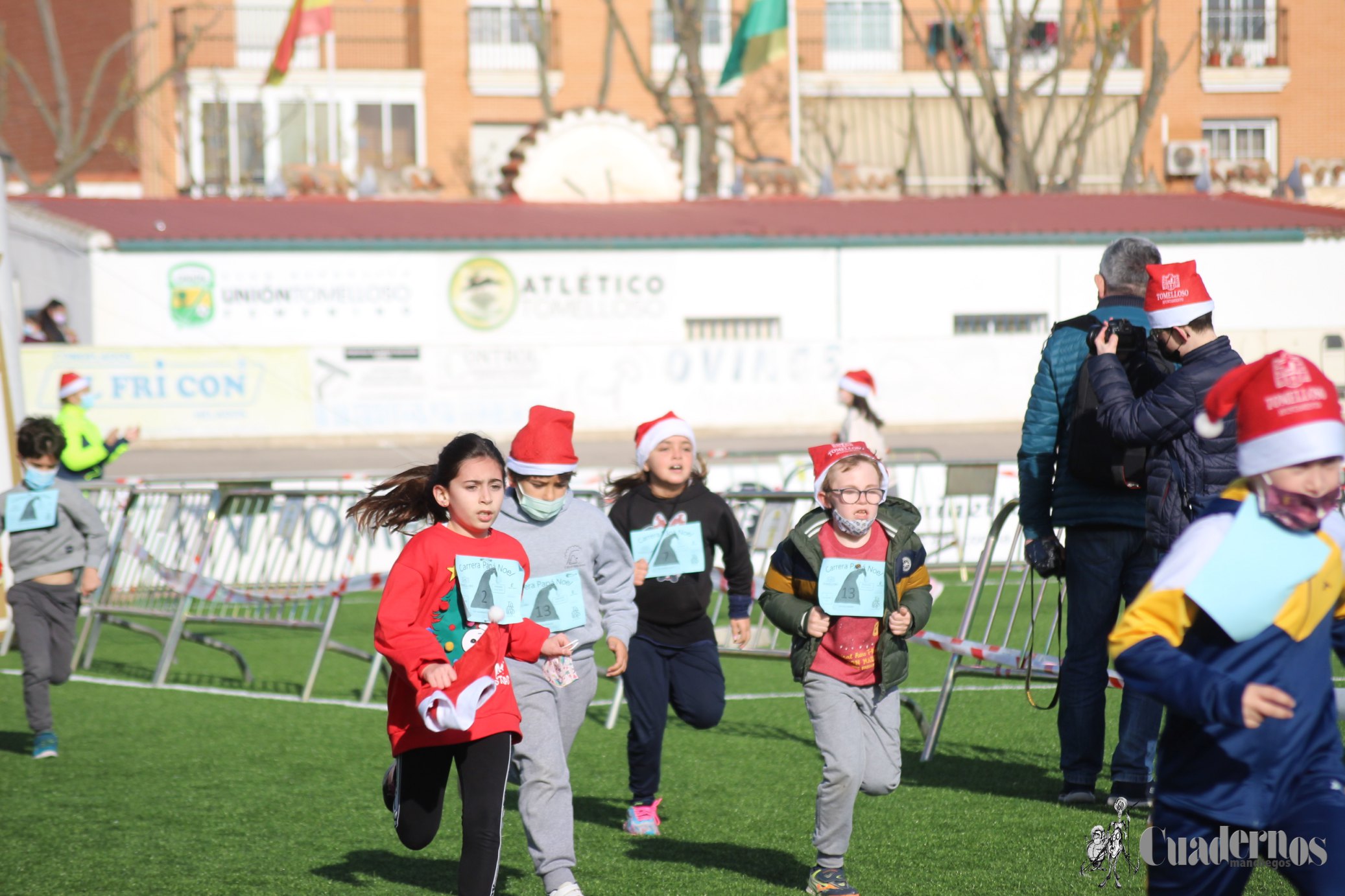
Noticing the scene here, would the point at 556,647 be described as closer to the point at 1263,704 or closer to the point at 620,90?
the point at 1263,704

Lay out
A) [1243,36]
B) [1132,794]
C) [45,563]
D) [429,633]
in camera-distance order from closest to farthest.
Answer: [429,633] < [1132,794] < [45,563] < [1243,36]

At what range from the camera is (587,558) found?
5.94 metres

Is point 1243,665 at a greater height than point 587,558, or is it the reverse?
point 1243,665

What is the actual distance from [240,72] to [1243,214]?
85.7ft

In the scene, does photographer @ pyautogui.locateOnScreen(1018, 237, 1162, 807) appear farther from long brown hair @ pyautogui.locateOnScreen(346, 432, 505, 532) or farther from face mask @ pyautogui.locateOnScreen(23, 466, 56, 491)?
face mask @ pyautogui.locateOnScreen(23, 466, 56, 491)

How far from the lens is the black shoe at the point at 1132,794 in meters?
6.26

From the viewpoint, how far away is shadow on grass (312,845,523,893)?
19.2ft

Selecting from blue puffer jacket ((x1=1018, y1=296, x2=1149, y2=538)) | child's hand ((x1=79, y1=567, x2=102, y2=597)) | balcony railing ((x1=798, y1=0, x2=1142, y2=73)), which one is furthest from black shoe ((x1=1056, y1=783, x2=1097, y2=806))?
balcony railing ((x1=798, y1=0, x2=1142, y2=73))

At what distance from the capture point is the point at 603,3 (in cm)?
4384

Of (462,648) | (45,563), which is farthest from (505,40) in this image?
(462,648)

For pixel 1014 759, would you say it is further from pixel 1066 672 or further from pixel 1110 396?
pixel 1110 396

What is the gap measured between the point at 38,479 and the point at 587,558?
4119 mm

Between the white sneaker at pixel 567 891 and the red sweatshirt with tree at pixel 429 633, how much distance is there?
0.53 m

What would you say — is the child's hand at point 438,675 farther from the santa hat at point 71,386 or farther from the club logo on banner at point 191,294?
the club logo on banner at point 191,294
